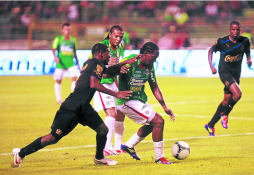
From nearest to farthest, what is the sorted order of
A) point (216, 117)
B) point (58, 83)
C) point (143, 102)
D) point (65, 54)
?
point (143, 102) < point (216, 117) < point (58, 83) < point (65, 54)

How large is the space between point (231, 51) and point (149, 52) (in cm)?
404

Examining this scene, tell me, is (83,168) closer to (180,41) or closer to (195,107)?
(195,107)

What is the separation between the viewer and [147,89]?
20406 millimetres

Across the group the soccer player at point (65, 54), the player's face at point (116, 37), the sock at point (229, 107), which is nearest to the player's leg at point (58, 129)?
the player's face at point (116, 37)

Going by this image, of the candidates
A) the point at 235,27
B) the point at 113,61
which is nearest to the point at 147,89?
the point at 235,27

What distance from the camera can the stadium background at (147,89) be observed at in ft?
24.5

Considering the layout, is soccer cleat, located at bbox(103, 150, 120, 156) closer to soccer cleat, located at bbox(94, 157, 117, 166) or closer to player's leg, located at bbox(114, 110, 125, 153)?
player's leg, located at bbox(114, 110, 125, 153)

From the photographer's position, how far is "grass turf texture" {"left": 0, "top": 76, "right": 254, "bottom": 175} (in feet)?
23.0

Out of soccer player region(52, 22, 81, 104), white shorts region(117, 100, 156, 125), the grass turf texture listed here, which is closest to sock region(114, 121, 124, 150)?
the grass turf texture

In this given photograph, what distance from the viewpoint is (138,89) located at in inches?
295

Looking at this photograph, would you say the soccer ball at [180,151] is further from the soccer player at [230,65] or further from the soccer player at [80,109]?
the soccer player at [230,65]

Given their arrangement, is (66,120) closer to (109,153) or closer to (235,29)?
(109,153)

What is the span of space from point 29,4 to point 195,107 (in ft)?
64.2

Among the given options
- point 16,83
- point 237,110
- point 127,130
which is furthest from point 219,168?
point 16,83
